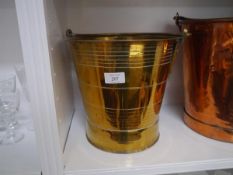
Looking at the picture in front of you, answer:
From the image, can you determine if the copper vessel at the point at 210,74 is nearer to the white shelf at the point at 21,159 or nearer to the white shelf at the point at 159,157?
the white shelf at the point at 159,157

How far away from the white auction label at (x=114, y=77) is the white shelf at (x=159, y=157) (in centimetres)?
17

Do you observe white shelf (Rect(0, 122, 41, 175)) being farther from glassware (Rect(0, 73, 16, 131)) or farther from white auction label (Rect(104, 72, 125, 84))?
white auction label (Rect(104, 72, 125, 84))

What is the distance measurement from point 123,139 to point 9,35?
1.47 feet

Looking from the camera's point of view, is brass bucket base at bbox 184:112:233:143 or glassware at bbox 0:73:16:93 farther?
glassware at bbox 0:73:16:93

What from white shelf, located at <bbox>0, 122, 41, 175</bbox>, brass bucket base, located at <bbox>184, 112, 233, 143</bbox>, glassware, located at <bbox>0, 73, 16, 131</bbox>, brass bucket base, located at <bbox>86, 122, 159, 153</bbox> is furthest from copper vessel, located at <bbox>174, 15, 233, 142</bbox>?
glassware, located at <bbox>0, 73, 16, 131</bbox>

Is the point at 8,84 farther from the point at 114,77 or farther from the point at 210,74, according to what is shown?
the point at 210,74

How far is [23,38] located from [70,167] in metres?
0.26

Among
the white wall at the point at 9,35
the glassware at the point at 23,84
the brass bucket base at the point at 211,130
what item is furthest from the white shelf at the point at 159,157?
the white wall at the point at 9,35

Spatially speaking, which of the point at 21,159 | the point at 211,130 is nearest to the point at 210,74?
the point at 211,130

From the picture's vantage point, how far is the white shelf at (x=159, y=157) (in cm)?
42

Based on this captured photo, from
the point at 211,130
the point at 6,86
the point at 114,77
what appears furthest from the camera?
the point at 6,86

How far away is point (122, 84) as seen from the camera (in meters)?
0.40

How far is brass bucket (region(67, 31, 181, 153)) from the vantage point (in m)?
0.38

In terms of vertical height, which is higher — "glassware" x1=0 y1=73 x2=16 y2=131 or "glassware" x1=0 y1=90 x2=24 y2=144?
"glassware" x1=0 y1=73 x2=16 y2=131
